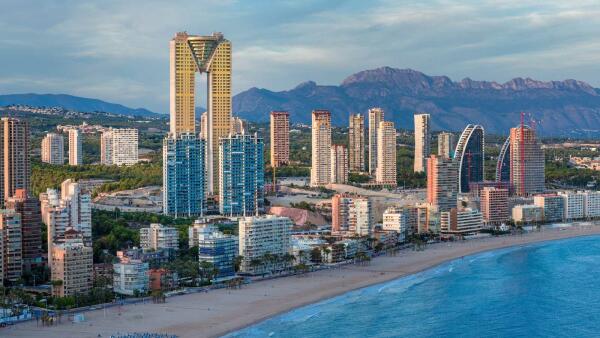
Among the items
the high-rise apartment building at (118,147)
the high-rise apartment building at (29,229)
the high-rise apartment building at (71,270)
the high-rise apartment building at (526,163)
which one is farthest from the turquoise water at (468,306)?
the high-rise apartment building at (118,147)

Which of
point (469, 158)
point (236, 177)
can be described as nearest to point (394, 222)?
point (236, 177)

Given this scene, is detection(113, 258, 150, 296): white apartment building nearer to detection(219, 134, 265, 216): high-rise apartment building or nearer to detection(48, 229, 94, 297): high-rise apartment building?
detection(48, 229, 94, 297): high-rise apartment building

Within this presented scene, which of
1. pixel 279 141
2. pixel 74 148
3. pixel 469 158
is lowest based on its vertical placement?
pixel 469 158

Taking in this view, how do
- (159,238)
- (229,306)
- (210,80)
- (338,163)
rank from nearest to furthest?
(229,306), (159,238), (210,80), (338,163)

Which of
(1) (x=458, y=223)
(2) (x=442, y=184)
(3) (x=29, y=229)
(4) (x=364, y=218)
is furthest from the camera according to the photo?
(2) (x=442, y=184)

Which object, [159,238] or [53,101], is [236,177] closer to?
[159,238]

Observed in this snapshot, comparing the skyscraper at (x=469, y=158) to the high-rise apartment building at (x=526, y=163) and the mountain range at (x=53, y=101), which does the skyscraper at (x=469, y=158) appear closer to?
the high-rise apartment building at (x=526, y=163)
